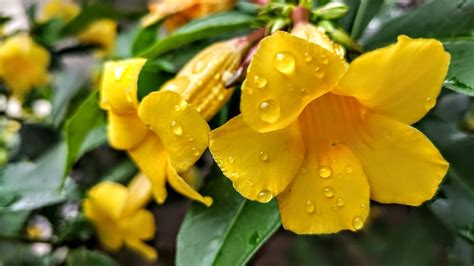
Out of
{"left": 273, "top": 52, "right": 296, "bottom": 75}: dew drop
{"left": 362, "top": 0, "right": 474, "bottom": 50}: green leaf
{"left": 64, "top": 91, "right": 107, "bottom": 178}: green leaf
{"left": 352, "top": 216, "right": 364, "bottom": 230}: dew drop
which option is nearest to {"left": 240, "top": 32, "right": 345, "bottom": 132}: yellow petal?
{"left": 273, "top": 52, "right": 296, "bottom": 75}: dew drop

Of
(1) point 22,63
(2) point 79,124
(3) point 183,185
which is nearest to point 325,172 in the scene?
(3) point 183,185

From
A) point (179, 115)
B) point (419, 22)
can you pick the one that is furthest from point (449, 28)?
point (179, 115)

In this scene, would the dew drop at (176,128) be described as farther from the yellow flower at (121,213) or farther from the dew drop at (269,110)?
the yellow flower at (121,213)

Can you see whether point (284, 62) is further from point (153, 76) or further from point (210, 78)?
point (153, 76)

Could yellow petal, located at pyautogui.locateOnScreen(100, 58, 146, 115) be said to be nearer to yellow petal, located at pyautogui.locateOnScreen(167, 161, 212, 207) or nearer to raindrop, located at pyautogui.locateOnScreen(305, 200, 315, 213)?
yellow petal, located at pyautogui.locateOnScreen(167, 161, 212, 207)

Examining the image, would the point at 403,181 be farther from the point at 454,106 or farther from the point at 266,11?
the point at 454,106
